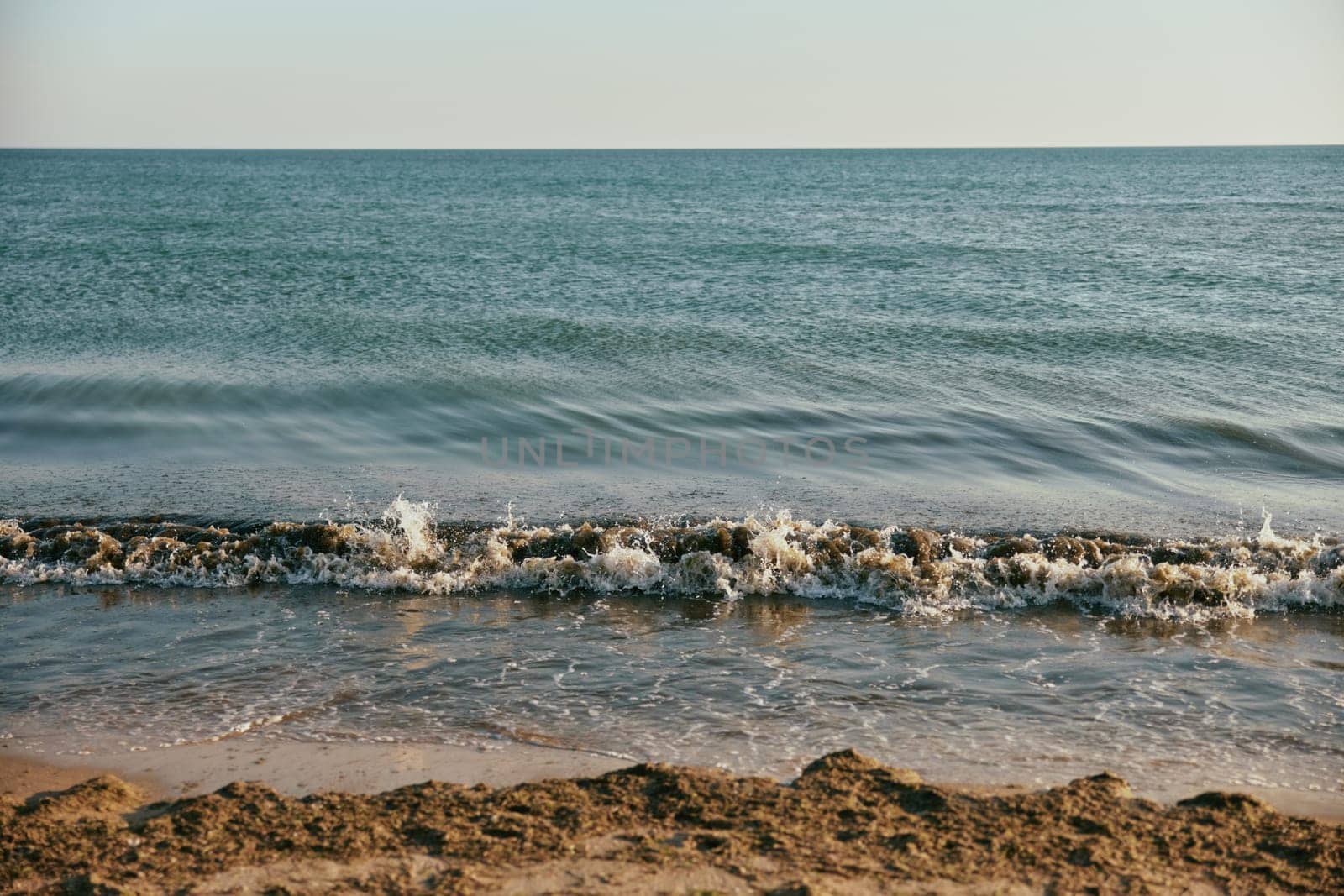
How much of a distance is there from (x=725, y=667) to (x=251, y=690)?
3.39 meters

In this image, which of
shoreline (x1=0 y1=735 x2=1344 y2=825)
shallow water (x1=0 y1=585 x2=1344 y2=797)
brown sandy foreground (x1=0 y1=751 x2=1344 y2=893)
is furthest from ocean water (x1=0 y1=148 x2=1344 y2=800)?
brown sandy foreground (x1=0 y1=751 x2=1344 y2=893)

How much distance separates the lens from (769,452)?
1406 cm

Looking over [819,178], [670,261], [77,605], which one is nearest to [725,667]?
[77,605]

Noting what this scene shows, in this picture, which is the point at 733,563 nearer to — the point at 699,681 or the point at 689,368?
the point at 699,681

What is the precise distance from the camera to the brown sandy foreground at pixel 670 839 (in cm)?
485

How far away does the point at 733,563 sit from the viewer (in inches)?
403

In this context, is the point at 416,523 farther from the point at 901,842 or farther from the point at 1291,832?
the point at 1291,832

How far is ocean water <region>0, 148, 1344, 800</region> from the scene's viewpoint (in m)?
7.26

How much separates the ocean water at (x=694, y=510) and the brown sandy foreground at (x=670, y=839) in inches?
28.6

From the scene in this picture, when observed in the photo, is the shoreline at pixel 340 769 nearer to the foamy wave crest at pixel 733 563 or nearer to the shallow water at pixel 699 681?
the shallow water at pixel 699 681

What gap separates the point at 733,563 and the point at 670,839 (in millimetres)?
5111

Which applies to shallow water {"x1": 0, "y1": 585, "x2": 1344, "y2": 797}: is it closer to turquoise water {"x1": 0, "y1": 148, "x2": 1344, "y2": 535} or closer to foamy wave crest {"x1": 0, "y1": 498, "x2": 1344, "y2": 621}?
foamy wave crest {"x1": 0, "y1": 498, "x2": 1344, "y2": 621}

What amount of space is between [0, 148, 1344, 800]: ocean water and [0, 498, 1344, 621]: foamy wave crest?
4 centimetres

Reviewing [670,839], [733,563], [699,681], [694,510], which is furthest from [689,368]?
[670,839]
